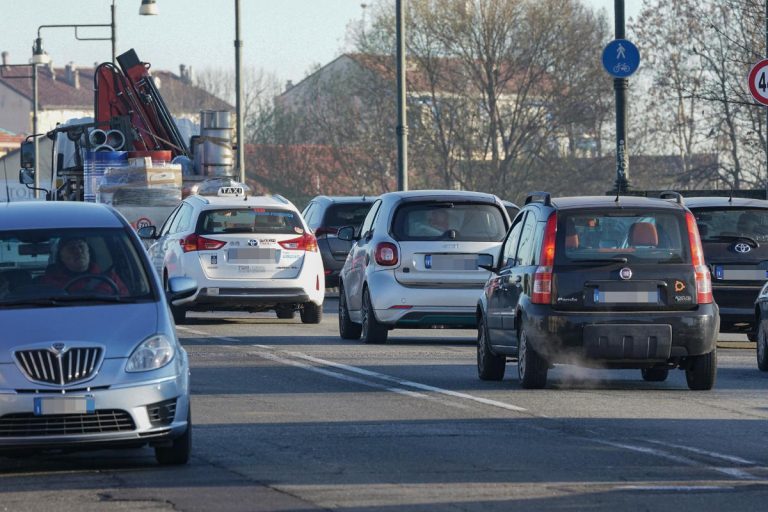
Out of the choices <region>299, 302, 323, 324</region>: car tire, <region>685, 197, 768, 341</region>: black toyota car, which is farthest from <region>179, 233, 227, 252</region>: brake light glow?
<region>685, 197, 768, 341</region>: black toyota car

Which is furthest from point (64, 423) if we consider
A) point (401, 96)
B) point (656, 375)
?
point (401, 96)

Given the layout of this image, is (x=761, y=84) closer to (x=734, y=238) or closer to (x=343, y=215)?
(x=734, y=238)

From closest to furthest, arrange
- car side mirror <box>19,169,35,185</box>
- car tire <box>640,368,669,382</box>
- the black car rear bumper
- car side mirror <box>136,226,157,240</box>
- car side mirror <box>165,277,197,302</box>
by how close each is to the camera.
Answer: car side mirror <box>165,277,197,302</box> → the black car rear bumper → car tire <box>640,368,669,382</box> → car side mirror <box>136,226,157,240</box> → car side mirror <box>19,169,35,185</box>

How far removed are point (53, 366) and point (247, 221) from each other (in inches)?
519

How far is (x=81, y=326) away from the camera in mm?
9484

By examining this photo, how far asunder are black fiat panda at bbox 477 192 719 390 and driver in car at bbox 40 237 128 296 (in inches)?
173

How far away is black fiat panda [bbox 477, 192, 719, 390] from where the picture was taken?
44.6ft

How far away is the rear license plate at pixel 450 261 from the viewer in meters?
18.8

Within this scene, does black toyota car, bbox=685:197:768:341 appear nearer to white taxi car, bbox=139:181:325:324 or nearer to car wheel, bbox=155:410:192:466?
white taxi car, bbox=139:181:325:324

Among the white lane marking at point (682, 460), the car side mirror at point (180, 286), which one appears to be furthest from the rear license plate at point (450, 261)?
the white lane marking at point (682, 460)

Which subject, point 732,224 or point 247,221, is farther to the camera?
point 247,221

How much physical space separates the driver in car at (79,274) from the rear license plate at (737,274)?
10136mm

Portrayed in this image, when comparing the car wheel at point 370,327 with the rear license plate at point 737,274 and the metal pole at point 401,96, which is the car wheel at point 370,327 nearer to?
the rear license plate at point 737,274

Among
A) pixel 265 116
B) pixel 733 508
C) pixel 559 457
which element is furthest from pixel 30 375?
pixel 265 116
